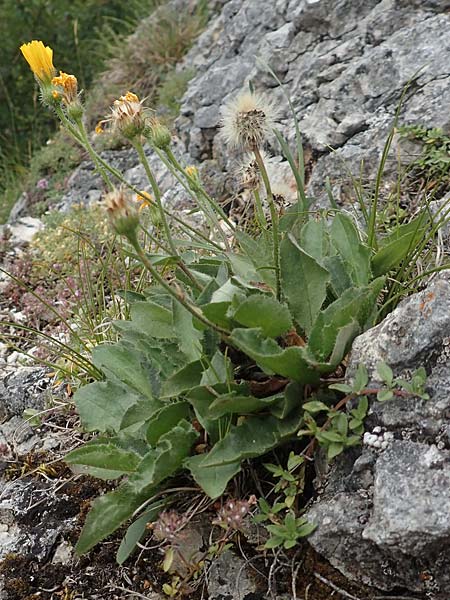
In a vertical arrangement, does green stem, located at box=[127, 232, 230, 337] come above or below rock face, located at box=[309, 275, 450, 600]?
above

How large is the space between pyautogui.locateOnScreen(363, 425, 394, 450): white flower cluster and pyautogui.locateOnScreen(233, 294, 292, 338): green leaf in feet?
1.16

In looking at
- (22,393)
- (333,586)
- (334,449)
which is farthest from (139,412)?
(22,393)

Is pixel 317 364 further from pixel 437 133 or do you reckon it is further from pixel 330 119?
pixel 330 119

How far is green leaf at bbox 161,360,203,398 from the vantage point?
194cm

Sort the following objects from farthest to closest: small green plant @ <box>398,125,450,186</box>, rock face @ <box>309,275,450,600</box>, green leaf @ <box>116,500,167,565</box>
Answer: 1. small green plant @ <box>398,125,450,186</box>
2. green leaf @ <box>116,500,167,565</box>
3. rock face @ <box>309,275,450,600</box>

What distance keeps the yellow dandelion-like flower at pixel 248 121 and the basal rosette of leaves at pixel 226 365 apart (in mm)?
287

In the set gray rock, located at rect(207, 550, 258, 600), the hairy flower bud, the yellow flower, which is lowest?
gray rock, located at rect(207, 550, 258, 600)

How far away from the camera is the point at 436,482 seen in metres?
1.58

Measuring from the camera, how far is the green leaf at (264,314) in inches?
71.8

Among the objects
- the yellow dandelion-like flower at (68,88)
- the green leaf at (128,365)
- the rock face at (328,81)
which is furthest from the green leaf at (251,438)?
the rock face at (328,81)

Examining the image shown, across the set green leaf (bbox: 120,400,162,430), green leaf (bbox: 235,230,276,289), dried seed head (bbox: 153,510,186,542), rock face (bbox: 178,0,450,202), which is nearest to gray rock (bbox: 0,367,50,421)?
green leaf (bbox: 120,400,162,430)

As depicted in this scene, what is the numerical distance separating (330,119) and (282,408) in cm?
212

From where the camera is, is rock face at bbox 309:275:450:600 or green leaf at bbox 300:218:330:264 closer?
rock face at bbox 309:275:450:600

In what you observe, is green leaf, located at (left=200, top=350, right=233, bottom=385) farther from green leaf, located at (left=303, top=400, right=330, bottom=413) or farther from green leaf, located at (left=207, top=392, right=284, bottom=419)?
green leaf, located at (left=303, top=400, right=330, bottom=413)
